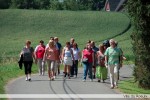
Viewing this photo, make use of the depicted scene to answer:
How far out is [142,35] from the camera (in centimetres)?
1733

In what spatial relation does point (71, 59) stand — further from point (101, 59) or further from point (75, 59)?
point (101, 59)

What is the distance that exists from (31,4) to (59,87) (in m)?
116

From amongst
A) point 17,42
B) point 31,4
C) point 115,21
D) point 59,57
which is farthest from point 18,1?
point 59,57

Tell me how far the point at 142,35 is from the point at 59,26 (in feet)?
161

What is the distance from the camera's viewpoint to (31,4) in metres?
132

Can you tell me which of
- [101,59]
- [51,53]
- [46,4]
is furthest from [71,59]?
[46,4]

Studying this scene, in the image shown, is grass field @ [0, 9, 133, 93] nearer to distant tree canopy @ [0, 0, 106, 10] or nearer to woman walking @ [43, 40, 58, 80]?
woman walking @ [43, 40, 58, 80]

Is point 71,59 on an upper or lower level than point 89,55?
lower

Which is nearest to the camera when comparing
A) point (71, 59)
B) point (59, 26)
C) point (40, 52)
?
point (71, 59)

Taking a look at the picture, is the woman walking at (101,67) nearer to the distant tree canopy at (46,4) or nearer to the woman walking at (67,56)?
the woman walking at (67,56)

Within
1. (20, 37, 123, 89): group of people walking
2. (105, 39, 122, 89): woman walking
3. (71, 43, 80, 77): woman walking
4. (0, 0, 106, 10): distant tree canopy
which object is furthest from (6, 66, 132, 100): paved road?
(0, 0, 106, 10): distant tree canopy

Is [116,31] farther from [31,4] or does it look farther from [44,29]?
[31,4]

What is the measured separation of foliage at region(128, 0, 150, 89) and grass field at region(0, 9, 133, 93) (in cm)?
3457

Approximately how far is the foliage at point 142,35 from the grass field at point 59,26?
34.6 meters
